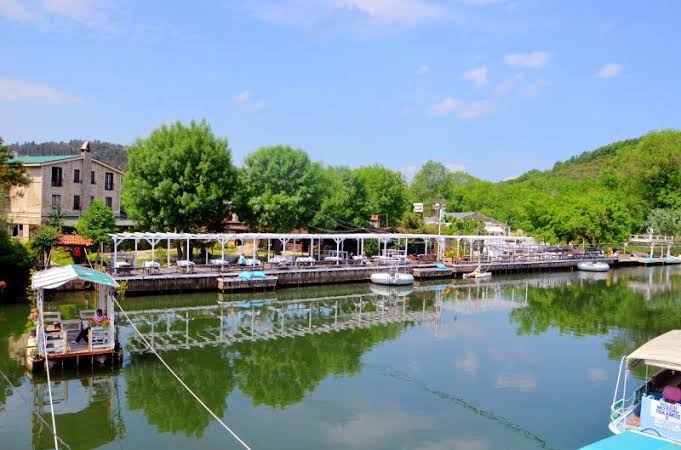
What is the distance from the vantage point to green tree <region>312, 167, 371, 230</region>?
174ft

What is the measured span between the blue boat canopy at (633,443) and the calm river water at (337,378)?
280cm

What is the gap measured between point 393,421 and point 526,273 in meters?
45.2

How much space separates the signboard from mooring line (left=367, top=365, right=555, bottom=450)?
2534mm

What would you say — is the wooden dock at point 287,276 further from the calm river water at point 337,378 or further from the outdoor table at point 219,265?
the calm river water at point 337,378

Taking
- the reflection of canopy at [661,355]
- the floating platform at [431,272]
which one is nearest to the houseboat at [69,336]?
the reflection of canopy at [661,355]

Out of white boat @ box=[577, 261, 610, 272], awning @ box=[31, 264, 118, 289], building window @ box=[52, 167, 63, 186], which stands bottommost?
white boat @ box=[577, 261, 610, 272]

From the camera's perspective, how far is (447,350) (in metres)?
23.3

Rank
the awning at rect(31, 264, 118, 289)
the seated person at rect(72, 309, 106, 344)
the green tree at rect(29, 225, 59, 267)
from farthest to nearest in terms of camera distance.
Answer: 1. the green tree at rect(29, 225, 59, 267)
2. the seated person at rect(72, 309, 106, 344)
3. the awning at rect(31, 264, 118, 289)

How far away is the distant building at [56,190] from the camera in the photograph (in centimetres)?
4356

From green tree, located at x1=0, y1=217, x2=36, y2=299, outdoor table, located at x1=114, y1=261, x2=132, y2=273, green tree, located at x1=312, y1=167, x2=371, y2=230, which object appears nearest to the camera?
green tree, located at x1=0, y1=217, x2=36, y2=299

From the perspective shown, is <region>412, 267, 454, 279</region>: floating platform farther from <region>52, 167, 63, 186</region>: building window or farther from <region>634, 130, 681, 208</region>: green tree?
<region>634, 130, 681, 208</region>: green tree

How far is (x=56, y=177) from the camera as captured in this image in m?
45.1

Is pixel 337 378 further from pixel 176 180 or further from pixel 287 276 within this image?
pixel 176 180

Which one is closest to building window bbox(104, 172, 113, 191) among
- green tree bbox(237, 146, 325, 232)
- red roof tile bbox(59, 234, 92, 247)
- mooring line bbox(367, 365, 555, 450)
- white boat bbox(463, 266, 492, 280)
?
green tree bbox(237, 146, 325, 232)
